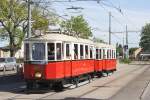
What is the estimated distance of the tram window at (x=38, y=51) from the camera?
24625mm

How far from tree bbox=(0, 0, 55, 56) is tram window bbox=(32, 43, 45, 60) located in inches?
1744

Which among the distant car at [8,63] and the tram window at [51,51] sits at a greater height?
the tram window at [51,51]

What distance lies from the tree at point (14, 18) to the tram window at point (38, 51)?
4430 centimetres

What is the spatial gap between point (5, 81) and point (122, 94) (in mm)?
11232

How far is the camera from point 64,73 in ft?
84.4

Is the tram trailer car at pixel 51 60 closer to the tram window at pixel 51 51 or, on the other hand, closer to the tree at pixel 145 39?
the tram window at pixel 51 51

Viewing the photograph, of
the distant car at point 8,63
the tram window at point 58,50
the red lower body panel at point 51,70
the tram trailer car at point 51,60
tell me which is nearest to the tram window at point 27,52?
the tram trailer car at point 51,60

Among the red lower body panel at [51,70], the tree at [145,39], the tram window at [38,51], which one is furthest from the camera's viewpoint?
the tree at [145,39]

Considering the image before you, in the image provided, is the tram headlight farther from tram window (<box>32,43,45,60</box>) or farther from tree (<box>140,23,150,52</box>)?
tree (<box>140,23,150,52</box>)

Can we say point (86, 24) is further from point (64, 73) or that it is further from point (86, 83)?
point (64, 73)

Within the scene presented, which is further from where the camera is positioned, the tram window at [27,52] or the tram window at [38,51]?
the tram window at [27,52]

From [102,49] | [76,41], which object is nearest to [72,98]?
[76,41]

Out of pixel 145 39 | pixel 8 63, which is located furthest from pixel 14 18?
pixel 145 39

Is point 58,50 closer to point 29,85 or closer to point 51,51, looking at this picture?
point 51,51
